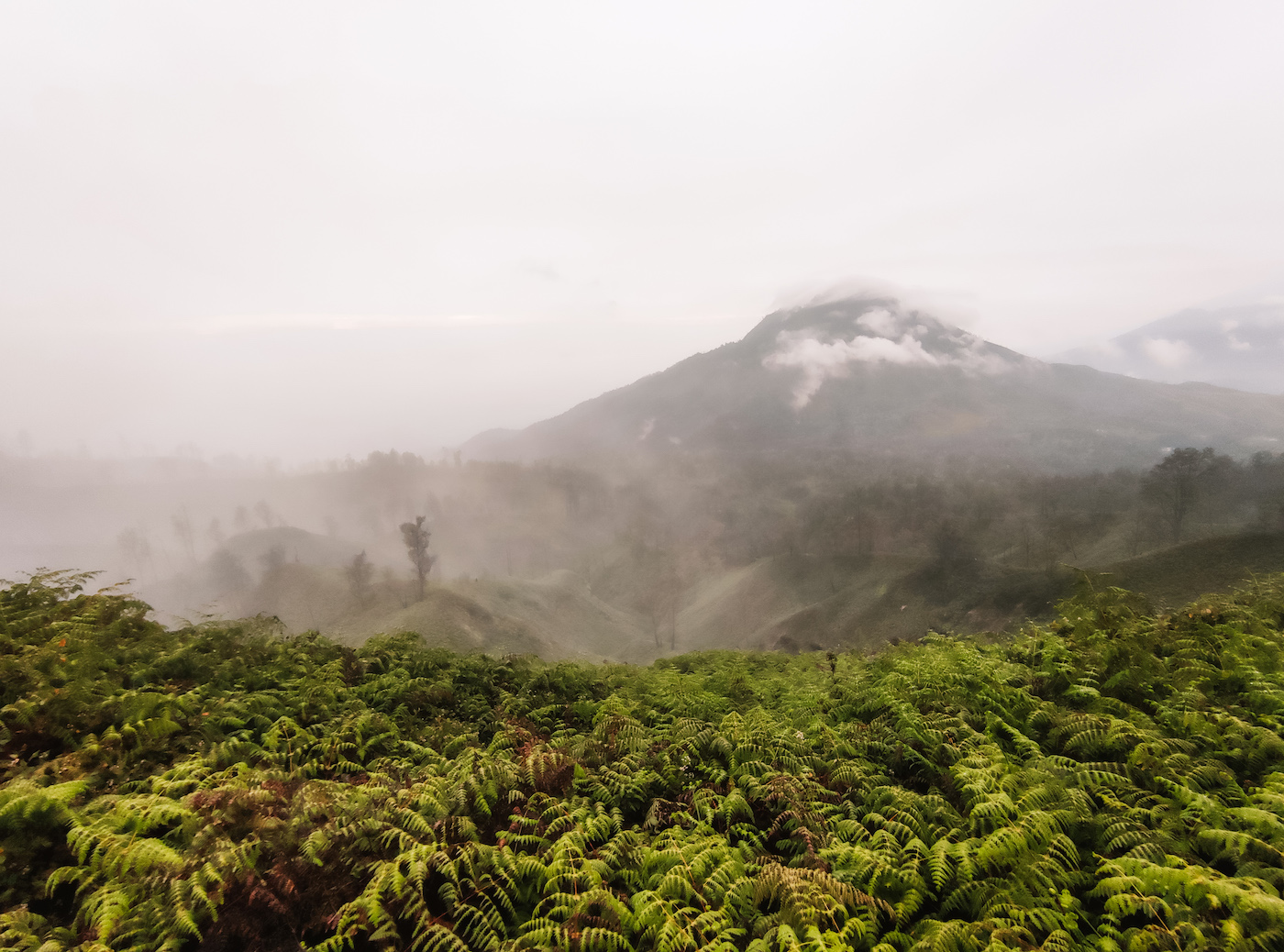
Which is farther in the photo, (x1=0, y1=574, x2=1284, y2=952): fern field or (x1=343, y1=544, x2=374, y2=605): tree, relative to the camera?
(x1=343, y1=544, x2=374, y2=605): tree

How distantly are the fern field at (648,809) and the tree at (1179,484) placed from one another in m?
172

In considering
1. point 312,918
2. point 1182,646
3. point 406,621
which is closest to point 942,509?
point 406,621

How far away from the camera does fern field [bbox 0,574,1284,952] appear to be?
5.15 m

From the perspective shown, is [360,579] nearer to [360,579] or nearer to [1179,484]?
[360,579]

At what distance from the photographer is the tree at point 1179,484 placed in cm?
13300

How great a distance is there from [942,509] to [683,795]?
197m

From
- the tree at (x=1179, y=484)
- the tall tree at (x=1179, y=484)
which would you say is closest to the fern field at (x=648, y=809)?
the tall tree at (x=1179, y=484)

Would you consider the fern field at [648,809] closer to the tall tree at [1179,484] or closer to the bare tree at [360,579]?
the bare tree at [360,579]

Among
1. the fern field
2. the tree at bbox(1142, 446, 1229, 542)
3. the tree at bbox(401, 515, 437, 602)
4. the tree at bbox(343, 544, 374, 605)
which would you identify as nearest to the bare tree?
the tree at bbox(343, 544, 374, 605)

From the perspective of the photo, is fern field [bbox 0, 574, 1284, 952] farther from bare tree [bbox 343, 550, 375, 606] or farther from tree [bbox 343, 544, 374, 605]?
tree [bbox 343, 544, 374, 605]

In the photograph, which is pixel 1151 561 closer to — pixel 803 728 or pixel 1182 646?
pixel 1182 646

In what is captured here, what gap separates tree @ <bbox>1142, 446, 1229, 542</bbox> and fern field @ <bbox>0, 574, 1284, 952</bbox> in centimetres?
17175

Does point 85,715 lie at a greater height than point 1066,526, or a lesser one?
greater

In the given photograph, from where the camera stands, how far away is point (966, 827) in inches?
260
